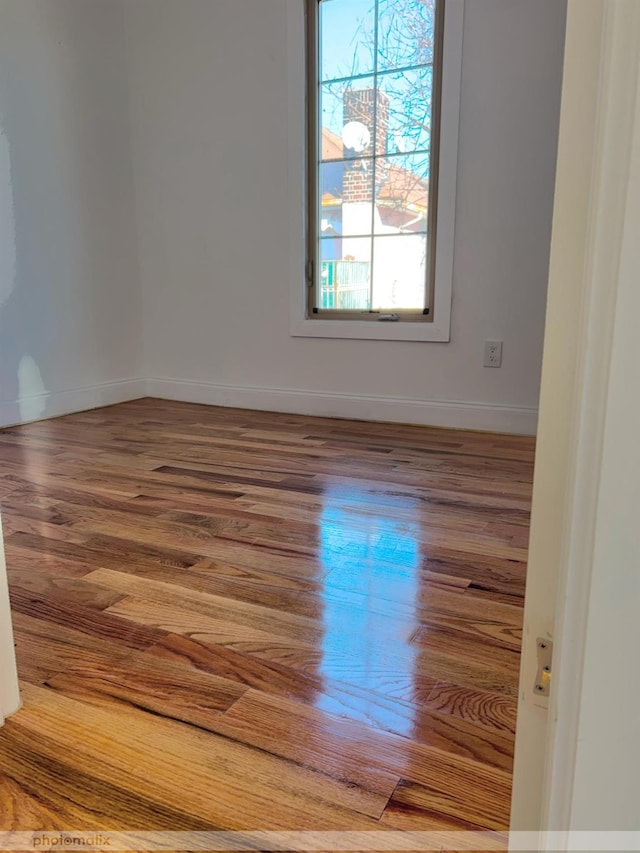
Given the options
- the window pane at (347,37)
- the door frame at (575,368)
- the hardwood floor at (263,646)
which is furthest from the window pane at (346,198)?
the door frame at (575,368)

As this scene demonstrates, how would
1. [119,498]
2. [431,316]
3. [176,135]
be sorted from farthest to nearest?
[176,135]
[431,316]
[119,498]

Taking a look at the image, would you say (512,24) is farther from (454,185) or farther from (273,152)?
(273,152)

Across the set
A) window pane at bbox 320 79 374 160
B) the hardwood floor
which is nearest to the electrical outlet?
the hardwood floor

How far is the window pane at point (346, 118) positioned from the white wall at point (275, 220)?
179 mm

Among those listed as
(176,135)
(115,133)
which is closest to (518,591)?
(176,135)

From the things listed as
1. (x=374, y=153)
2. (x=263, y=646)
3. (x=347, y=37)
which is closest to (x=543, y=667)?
(x=263, y=646)

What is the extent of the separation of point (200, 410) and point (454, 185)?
1572mm

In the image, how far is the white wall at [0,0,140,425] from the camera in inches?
102

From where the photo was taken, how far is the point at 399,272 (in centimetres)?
266

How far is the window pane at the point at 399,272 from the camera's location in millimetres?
2609

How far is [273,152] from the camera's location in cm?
277

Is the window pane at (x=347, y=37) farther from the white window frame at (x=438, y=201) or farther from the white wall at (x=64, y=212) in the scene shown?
the white wall at (x=64, y=212)

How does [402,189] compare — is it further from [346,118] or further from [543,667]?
[543,667]

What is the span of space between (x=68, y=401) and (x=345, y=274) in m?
1.47
